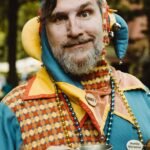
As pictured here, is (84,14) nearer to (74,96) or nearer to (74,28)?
(74,28)

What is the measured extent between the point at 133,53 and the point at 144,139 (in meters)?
9.12

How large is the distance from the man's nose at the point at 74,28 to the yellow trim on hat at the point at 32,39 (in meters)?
0.28

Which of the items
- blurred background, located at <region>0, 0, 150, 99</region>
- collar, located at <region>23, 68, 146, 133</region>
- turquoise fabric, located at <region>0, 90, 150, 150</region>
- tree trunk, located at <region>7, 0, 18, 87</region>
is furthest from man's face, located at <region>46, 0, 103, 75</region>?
tree trunk, located at <region>7, 0, 18, 87</region>

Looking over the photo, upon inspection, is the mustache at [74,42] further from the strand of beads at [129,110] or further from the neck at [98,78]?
the strand of beads at [129,110]

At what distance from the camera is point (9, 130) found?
288 cm

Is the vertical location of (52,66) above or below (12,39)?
above

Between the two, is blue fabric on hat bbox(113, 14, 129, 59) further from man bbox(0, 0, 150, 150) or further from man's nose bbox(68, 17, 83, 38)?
man's nose bbox(68, 17, 83, 38)

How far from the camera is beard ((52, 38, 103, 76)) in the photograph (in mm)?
2982

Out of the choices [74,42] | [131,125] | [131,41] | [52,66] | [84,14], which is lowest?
[131,41]

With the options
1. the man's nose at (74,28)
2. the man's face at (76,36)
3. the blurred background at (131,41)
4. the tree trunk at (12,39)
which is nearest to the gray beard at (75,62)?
the man's face at (76,36)

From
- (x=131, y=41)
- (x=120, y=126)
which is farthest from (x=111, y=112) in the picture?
(x=131, y=41)

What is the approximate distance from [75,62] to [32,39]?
328 mm

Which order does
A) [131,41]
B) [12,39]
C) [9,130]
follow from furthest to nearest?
1. [131,41]
2. [12,39]
3. [9,130]

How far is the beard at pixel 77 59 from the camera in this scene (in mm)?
2982
